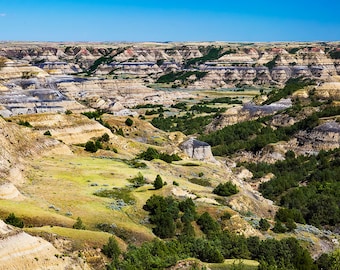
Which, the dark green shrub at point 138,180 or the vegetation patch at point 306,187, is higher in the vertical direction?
the dark green shrub at point 138,180

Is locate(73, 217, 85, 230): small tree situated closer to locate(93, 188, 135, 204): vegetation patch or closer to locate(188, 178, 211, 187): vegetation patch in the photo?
locate(93, 188, 135, 204): vegetation patch

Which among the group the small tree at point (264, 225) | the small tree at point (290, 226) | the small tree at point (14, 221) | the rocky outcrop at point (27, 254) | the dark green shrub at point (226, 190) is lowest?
the small tree at point (290, 226)

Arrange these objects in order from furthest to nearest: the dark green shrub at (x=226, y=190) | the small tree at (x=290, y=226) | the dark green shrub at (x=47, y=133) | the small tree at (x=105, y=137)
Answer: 1. the small tree at (x=105, y=137)
2. the dark green shrub at (x=47, y=133)
3. the dark green shrub at (x=226, y=190)
4. the small tree at (x=290, y=226)

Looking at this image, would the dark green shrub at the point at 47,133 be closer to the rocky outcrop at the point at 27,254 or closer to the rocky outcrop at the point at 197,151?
the rocky outcrop at the point at 197,151

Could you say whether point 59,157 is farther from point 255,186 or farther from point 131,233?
point 255,186

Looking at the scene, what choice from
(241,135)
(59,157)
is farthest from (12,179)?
(241,135)

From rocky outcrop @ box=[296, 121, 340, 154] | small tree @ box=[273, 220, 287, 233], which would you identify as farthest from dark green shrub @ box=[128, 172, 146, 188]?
rocky outcrop @ box=[296, 121, 340, 154]

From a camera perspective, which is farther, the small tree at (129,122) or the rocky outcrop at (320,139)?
the rocky outcrop at (320,139)

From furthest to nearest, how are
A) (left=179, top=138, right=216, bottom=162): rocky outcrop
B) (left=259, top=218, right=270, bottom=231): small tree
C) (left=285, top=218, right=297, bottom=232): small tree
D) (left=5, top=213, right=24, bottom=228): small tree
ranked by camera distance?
(left=179, top=138, right=216, bottom=162): rocky outcrop < (left=285, top=218, right=297, bottom=232): small tree < (left=259, top=218, right=270, bottom=231): small tree < (left=5, top=213, right=24, bottom=228): small tree

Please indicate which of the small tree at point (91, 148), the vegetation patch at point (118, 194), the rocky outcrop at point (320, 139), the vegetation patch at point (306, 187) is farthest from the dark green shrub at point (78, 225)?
the rocky outcrop at point (320, 139)

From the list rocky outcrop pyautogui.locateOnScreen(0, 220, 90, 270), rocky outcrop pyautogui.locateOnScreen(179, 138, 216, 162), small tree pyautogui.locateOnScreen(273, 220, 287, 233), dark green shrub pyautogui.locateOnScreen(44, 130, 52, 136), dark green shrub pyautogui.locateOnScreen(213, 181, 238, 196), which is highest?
rocky outcrop pyautogui.locateOnScreen(0, 220, 90, 270)
